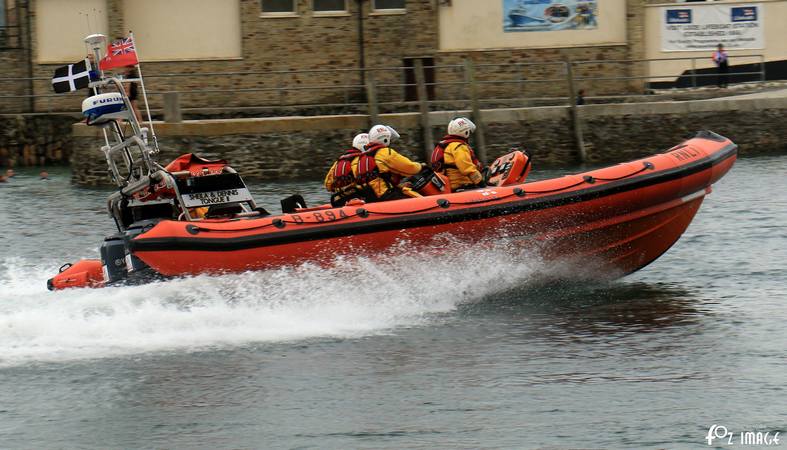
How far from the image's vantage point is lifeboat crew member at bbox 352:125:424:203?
407 inches

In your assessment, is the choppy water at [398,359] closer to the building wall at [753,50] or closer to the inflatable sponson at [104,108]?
the inflatable sponson at [104,108]

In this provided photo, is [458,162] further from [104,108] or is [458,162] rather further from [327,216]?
[104,108]

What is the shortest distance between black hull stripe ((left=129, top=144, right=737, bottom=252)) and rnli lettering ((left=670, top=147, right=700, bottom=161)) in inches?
4.1

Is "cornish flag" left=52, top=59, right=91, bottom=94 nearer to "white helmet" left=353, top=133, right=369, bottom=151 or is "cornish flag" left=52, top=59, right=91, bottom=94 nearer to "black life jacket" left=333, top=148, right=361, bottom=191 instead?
"black life jacket" left=333, top=148, right=361, bottom=191

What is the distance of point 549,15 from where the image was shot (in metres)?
26.6

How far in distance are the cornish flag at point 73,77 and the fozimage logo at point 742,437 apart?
5436mm

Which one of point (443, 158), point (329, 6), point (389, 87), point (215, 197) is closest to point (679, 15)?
point (389, 87)

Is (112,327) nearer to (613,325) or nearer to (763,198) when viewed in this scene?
(613,325)

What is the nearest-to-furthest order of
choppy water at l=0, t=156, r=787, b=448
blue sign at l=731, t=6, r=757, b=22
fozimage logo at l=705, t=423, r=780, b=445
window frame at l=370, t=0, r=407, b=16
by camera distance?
fozimage logo at l=705, t=423, r=780, b=445
choppy water at l=0, t=156, r=787, b=448
blue sign at l=731, t=6, r=757, b=22
window frame at l=370, t=0, r=407, b=16

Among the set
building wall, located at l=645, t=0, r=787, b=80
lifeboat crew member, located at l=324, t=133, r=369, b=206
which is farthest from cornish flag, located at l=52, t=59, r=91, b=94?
building wall, located at l=645, t=0, r=787, b=80

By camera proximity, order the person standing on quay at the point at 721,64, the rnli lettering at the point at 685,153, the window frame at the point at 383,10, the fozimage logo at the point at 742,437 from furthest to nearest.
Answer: the window frame at the point at 383,10, the person standing on quay at the point at 721,64, the rnli lettering at the point at 685,153, the fozimage logo at the point at 742,437

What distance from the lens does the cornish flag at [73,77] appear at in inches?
392

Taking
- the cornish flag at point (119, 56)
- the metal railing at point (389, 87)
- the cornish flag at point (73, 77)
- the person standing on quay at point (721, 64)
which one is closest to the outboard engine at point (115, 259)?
A: the cornish flag at point (73, 77)

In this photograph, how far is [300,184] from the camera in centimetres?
2033
